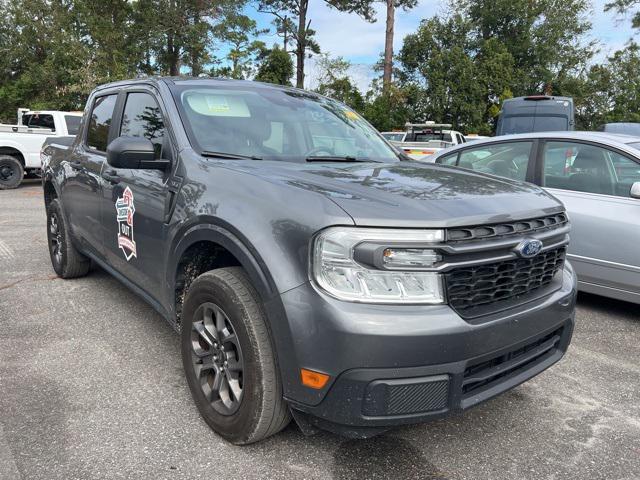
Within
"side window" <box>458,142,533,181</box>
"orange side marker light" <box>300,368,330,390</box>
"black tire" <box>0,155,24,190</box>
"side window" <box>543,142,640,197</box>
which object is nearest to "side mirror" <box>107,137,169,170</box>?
"orange side marker light" <box>300,368,330,390</box>

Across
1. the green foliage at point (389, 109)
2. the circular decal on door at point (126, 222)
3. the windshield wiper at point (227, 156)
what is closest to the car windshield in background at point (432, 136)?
the green foliage at point (389, 109)

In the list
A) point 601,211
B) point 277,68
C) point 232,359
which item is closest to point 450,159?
point 601,211

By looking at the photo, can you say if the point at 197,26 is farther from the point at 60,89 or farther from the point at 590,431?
the point at 590,431

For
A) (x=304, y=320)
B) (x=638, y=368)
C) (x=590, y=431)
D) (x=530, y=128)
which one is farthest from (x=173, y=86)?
(x=530, y=128)

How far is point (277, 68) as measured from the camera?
29.7 metres

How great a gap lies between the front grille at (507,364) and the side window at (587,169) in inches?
96.1

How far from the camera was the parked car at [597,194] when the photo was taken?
424cm

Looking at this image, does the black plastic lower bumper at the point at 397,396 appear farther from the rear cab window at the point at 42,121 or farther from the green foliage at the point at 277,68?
the green foliage at the point at 277,68

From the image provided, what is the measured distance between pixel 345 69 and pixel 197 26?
28.6 ft

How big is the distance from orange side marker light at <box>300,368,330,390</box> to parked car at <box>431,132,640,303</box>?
3329 mm

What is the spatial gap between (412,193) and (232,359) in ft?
3.59

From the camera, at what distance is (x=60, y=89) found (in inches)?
1057

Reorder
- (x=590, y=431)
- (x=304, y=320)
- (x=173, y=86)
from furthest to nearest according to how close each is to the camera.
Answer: (x=173, y=86) < (x=590, y=431) < (x=304, y=320)

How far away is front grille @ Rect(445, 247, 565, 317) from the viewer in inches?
80.9
